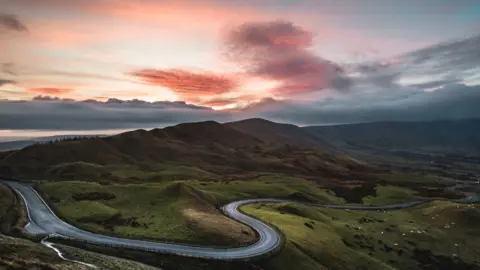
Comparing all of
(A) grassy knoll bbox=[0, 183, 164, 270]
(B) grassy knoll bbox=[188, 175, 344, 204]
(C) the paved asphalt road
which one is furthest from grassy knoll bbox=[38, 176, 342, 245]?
(A) grassy knoll bbox=[0, 183, 164, 270]

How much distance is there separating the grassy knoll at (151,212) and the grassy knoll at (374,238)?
1439 centimetres

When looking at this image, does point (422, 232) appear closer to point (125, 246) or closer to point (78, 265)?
point (125, 246)

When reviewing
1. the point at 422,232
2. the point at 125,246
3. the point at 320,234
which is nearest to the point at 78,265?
the point at 125,246

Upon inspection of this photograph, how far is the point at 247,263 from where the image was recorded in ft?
236

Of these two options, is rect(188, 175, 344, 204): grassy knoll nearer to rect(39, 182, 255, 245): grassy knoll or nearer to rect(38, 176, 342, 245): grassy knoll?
rect(38, 176, 342, 245): grassy knoll

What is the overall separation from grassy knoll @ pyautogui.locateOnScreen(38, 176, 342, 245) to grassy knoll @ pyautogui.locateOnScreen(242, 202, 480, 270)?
14.4m

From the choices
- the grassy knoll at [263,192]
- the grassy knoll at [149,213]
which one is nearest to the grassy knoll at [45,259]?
the grassy knoll at [149,213]

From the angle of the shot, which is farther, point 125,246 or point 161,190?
point 161,190

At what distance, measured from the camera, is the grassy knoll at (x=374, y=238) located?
3401 inches

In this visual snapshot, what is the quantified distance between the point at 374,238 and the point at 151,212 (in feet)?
234

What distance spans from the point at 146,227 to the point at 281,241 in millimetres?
34573

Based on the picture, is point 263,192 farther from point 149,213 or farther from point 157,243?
point 157,243

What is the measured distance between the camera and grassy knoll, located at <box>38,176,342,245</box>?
85062 mm

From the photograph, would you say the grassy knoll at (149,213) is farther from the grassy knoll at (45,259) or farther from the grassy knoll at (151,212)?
the grassy knoll at (45,259)
